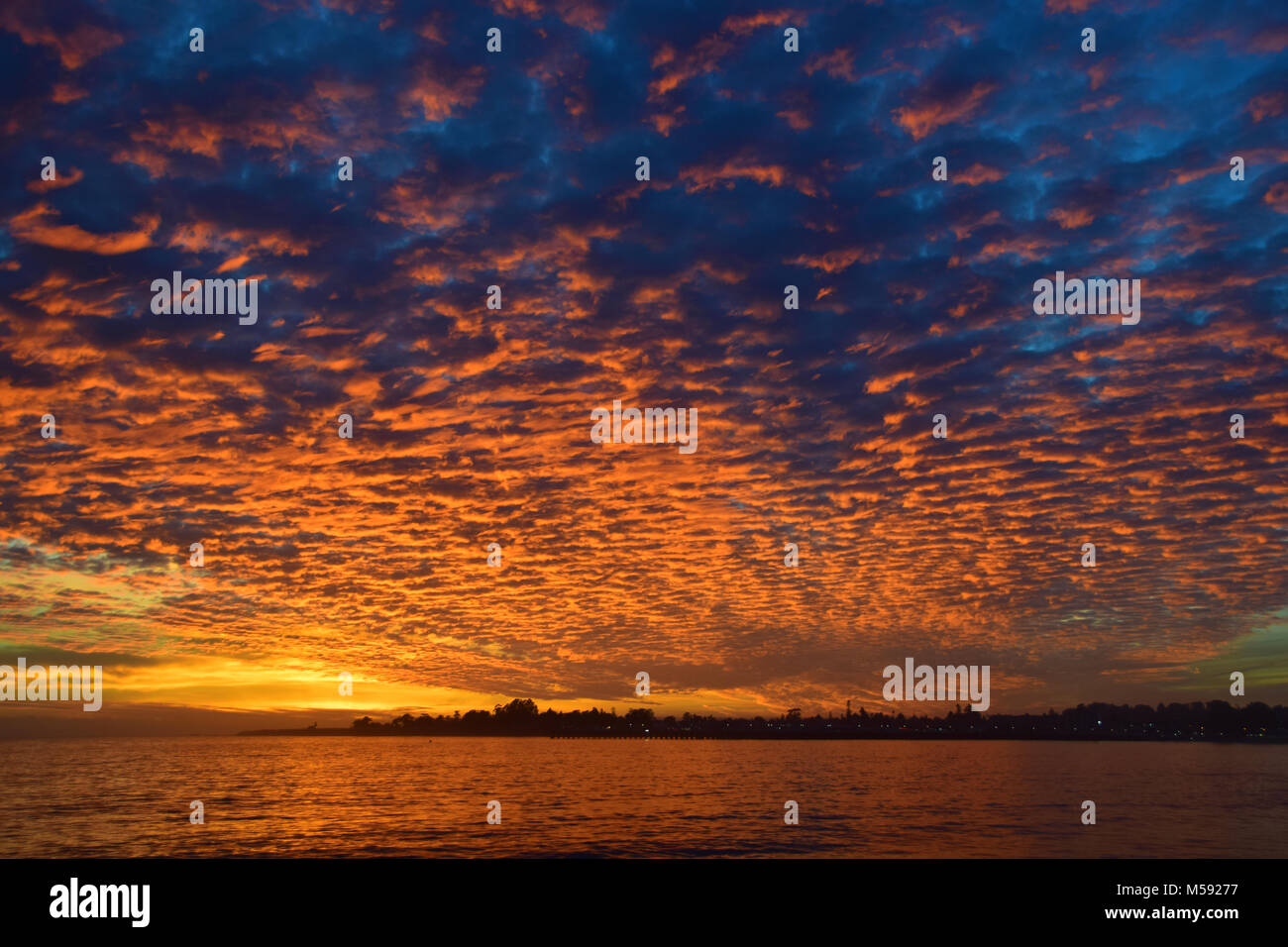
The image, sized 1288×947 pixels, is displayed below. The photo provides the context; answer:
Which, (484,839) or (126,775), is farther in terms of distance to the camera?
(126,775)

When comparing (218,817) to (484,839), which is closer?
(484,839)

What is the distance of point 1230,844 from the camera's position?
53719 millimetres
